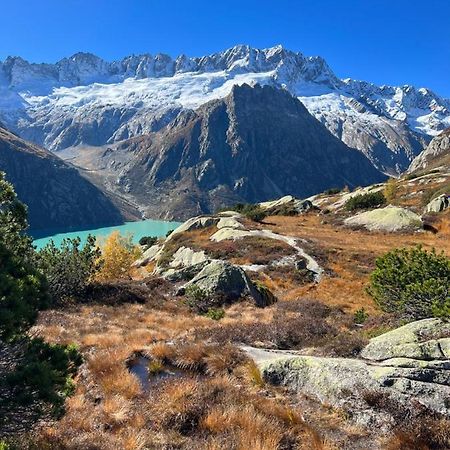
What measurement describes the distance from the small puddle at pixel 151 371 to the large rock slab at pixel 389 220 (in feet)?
169

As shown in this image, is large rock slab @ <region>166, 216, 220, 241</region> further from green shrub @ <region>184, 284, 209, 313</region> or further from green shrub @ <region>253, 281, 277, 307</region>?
green shrub @ <region>184, 284, 209, 313</region>

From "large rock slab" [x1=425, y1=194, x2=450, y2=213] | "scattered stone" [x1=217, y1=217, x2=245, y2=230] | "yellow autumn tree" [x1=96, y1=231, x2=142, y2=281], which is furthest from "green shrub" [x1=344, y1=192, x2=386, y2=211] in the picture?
"yellow autumn tree" [x1=96, y1=231, x2=142, y2=281]

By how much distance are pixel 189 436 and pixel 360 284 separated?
97.1 feet

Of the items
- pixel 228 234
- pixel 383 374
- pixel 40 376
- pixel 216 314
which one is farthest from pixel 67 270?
pixel 228 234

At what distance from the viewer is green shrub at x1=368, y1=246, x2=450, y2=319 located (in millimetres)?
14625

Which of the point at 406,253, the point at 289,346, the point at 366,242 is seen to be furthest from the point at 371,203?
the point at 289,346

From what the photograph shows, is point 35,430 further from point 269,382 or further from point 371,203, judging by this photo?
point 371,203

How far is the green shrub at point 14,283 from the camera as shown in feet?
23.0

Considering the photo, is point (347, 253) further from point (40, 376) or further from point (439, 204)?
point (40, 376)

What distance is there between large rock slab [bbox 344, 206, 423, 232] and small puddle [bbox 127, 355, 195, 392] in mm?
51424

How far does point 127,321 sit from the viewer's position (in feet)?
67.6

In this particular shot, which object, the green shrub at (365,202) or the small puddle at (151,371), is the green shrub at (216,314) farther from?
the green shrub at (365,202)

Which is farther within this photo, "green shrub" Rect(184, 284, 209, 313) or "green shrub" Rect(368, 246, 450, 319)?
"green shrub" Rect(184, 284, 209, 313)

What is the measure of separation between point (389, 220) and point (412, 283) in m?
45.5
